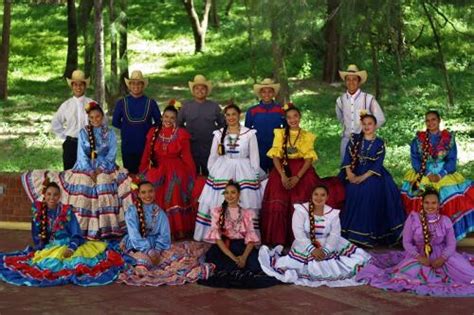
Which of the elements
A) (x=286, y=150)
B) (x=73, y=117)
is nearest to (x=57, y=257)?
(x=73, y=117)

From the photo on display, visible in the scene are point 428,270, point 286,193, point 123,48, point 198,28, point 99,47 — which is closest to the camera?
point 428,270

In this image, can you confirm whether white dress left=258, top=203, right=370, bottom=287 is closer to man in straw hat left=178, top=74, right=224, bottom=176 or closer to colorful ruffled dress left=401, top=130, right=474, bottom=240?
colorful ruffled dress left=401, top=130, right=474, bottom=240

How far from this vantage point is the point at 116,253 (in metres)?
7.16

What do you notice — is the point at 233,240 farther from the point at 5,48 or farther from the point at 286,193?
the point at 5,48

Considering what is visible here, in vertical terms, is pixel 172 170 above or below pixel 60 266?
above

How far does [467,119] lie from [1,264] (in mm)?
10945

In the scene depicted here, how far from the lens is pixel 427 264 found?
681cm

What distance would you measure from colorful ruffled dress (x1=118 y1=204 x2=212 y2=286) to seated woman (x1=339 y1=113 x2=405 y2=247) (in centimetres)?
151

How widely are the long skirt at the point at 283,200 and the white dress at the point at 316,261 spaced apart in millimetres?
556

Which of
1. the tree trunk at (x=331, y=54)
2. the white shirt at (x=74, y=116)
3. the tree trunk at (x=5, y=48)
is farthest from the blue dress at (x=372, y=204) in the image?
the tree trunk at (x=5, y=48)

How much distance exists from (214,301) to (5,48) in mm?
13927

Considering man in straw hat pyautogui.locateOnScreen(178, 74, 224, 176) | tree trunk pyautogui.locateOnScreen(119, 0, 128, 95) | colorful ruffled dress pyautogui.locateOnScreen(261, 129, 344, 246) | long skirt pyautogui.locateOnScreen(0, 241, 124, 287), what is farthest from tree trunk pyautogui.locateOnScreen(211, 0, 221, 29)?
long skirt pyautogui.locateOnScreen(0, 241, 124, 287)

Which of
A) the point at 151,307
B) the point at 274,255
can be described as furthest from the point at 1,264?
the point at 274,255

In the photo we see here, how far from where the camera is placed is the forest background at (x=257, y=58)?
42.5 feet
